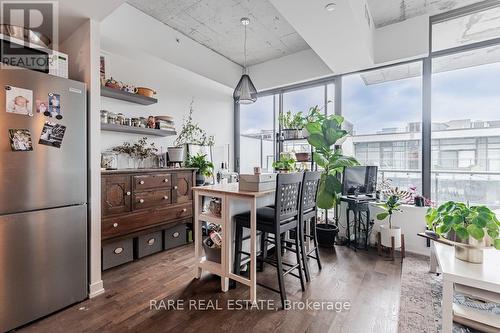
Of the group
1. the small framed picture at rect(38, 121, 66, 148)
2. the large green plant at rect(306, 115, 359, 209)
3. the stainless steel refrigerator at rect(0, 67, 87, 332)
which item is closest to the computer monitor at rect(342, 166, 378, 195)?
the large green plant at rect(306, 115, 359, 209)

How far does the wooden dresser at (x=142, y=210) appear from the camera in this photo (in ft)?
8.45

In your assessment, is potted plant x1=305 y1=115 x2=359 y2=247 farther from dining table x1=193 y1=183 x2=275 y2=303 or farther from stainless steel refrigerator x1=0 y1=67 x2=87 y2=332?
stainless steel refrigerator x1=0 y1=67 x2=87 y2=332

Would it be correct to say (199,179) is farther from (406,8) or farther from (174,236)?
(406,8)

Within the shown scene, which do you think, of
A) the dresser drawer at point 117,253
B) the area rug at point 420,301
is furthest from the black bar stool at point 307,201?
the dresser drawer at point 117,253

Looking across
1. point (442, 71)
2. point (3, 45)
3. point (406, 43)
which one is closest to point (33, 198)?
point (3, 45)

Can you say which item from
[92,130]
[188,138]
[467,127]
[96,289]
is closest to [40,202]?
[92,130]

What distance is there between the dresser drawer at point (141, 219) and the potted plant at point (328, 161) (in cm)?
188

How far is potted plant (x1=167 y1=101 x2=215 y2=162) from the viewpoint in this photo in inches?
136

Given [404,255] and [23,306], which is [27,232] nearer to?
[23,306]

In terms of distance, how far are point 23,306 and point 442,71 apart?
510 centimetres

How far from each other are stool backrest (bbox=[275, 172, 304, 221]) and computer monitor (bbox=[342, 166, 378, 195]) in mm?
1298

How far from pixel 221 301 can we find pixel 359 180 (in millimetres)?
2352

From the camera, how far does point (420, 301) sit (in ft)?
6.66

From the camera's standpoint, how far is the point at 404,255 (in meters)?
3.01
